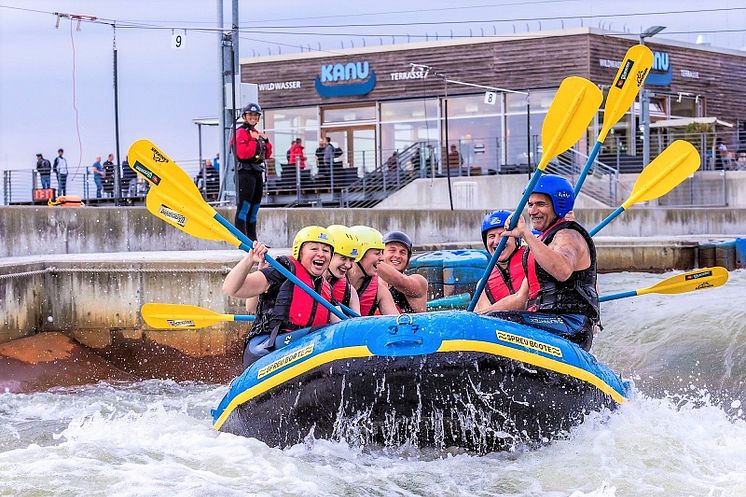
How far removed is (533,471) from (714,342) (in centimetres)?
559

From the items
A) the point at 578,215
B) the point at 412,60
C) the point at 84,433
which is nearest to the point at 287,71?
the point at 412,60

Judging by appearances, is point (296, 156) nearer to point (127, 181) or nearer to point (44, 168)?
point (127, 181)

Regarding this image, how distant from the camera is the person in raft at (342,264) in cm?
728

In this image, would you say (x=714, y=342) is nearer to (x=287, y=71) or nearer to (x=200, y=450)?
(x=200, y=450)

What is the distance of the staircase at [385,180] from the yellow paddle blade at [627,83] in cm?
1620

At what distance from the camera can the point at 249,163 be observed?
11.7 m

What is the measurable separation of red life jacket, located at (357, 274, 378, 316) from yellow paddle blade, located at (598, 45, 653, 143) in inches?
76.9

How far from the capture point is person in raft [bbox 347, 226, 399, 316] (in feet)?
25.2

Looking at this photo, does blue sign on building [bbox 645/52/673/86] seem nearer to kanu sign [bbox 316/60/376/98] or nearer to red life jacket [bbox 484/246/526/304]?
kanu sign [bbox 316/60/376/98]

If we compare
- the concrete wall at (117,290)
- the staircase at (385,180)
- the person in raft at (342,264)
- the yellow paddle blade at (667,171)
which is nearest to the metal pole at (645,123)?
the staircase at (385,180)

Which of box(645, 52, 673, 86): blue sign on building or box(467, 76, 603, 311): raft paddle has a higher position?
box(645, 52, 673, 86): blue sign on building

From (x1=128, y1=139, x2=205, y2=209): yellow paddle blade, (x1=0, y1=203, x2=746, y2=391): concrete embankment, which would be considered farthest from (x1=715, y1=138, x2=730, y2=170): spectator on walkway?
(x1=128, y1=139, x2=205, y2=209): yellow paddle blade

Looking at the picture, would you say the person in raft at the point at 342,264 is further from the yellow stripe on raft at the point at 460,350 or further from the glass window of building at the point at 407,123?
the glass window of building at the point at 407,123

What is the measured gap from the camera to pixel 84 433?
727cm
